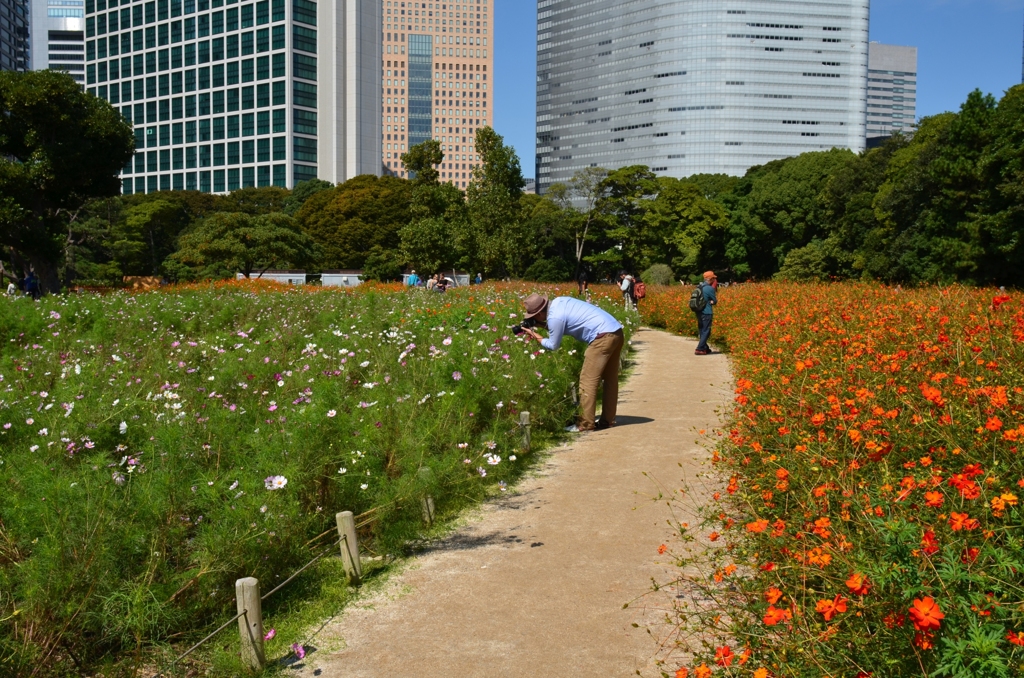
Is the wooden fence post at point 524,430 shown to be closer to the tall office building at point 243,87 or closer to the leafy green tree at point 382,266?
the leafy green tree at point 382,266

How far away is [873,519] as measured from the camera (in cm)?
238

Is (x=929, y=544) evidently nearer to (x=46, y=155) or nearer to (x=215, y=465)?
(x=215, y=465)

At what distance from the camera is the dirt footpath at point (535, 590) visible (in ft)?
10.8

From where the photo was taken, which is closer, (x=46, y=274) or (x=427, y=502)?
(x=427, y=502)

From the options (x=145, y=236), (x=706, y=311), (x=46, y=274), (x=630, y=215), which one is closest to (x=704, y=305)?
(x=706, y=311)

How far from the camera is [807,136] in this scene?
129 metres

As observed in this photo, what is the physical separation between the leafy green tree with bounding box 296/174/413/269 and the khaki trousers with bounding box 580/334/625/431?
53.7 meters

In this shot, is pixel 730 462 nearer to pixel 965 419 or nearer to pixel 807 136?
pixel 965 419

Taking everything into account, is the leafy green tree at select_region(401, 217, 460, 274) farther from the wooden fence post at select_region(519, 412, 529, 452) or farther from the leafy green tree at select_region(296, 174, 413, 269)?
the wooden fence post at select_region(519, 412, 529, 452)

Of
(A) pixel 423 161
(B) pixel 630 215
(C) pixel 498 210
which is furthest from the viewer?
(B) pixel 630 215

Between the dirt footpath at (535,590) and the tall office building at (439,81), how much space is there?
168 meters

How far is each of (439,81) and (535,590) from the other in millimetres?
179115

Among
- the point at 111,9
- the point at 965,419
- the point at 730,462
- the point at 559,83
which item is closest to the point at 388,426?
the point at 730,462

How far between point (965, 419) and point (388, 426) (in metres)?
3.41
